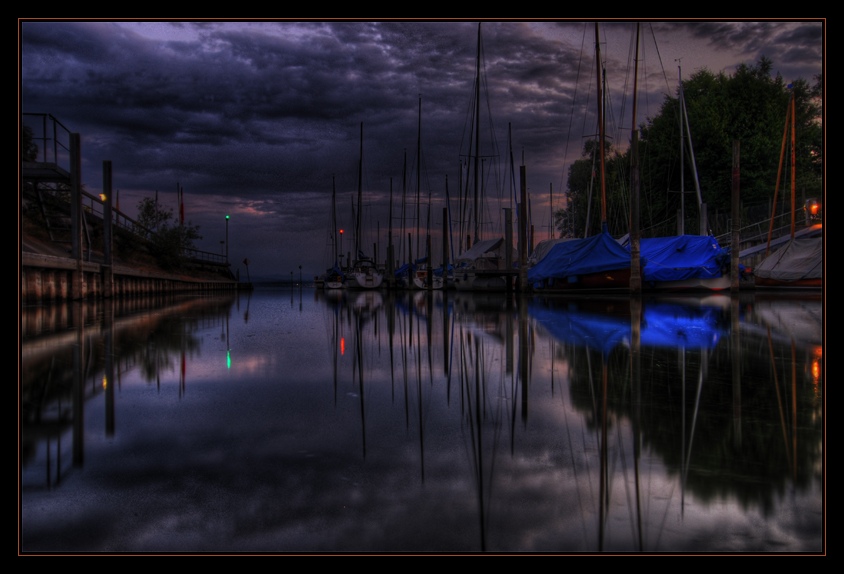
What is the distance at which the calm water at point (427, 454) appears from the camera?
2.28m

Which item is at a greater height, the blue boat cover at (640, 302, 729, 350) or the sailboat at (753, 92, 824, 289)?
the sailboat at (753, 92, 824, 289)

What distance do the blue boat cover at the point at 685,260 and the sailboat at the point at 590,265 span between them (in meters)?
1.09

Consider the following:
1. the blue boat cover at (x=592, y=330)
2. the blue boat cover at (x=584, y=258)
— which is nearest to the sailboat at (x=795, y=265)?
the blue boat cover at (x=584, y=258)

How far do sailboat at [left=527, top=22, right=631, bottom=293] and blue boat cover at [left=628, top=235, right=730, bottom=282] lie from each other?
1092 millimetres

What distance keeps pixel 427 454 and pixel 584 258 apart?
23.5m

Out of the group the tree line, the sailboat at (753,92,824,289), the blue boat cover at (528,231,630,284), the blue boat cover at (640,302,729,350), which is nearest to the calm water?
the blue boat cover at (640,302,729,350)

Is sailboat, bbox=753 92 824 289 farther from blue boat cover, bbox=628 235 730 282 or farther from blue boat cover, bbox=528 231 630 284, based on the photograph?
blue boat cover, bbox=528 231 630 284

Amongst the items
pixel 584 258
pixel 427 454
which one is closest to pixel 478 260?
pixel 584 258

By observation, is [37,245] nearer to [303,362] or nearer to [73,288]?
[73,288]

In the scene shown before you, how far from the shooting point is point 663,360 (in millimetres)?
6398

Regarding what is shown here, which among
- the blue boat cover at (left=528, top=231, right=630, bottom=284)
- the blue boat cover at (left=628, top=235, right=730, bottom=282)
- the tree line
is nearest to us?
Result: the blue boat cover at (left=628, top=235, right=730, bottom=282)

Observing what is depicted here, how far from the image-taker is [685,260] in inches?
934

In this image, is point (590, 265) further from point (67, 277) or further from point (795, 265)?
point (67, 277)

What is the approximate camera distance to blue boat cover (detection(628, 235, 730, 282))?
77.0 ft
